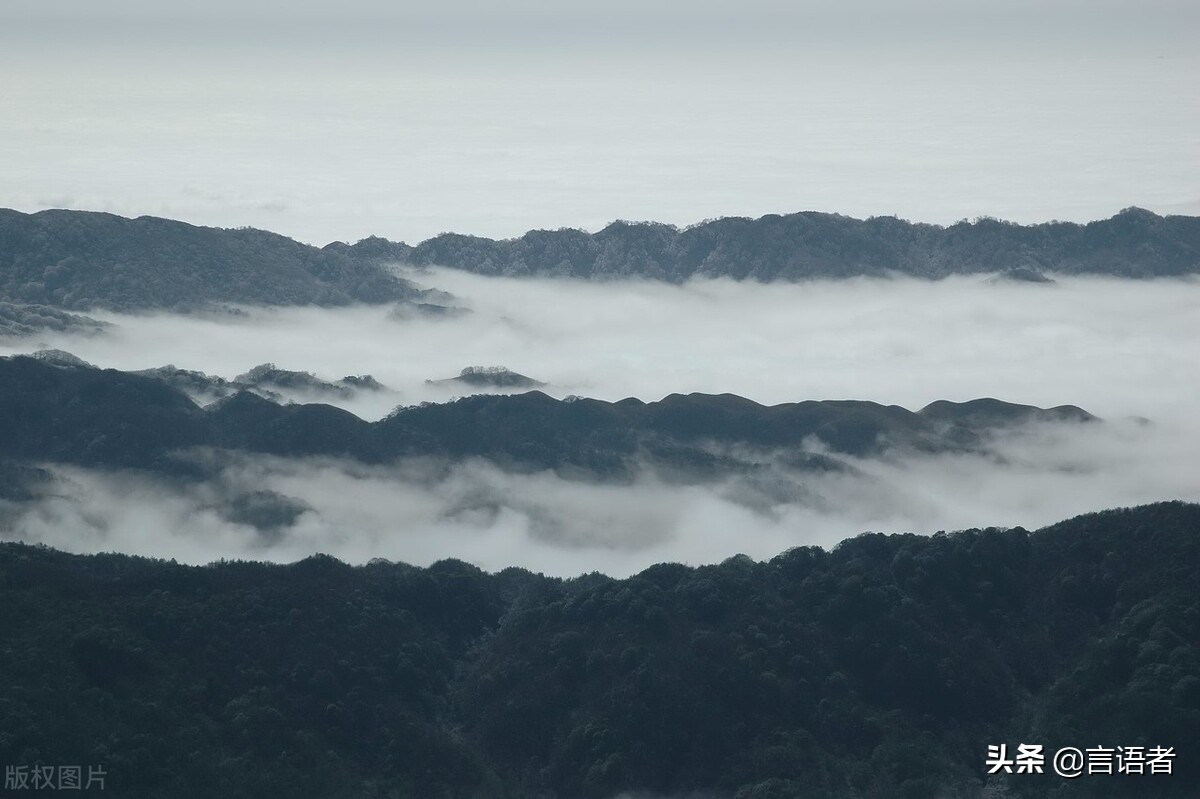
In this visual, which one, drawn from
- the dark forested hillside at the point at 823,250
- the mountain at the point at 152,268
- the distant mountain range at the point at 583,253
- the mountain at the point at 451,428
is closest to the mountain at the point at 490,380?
the mountain at the point at 451,428

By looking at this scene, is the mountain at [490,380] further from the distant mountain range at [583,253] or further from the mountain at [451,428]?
the distant mountain range at [583,253]

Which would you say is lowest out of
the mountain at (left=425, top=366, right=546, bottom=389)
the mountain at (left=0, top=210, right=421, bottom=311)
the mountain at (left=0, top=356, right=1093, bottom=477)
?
the mountain at (left=0, top=356, right=1093, bottom=477)

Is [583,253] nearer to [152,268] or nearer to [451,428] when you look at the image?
[152,268]

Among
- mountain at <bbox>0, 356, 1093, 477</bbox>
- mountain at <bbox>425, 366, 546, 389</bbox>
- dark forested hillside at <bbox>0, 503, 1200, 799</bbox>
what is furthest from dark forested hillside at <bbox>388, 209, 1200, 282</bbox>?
dark forested hillside at <bbox>0, 503, 1200, 799</bbox>

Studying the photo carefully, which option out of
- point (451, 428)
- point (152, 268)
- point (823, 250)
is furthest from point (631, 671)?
point (823, 250)

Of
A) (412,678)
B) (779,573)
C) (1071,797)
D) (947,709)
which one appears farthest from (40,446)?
(1071,797)

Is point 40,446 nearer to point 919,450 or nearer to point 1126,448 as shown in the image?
point 919,450

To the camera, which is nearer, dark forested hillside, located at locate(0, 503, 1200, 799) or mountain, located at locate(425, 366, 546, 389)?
dark forested hillside, located at locate(0, 503, 1200, 799)

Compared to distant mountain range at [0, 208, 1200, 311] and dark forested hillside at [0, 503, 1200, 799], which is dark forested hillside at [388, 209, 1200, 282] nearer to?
distant mountain range at [0, 208, 1200, 311]
